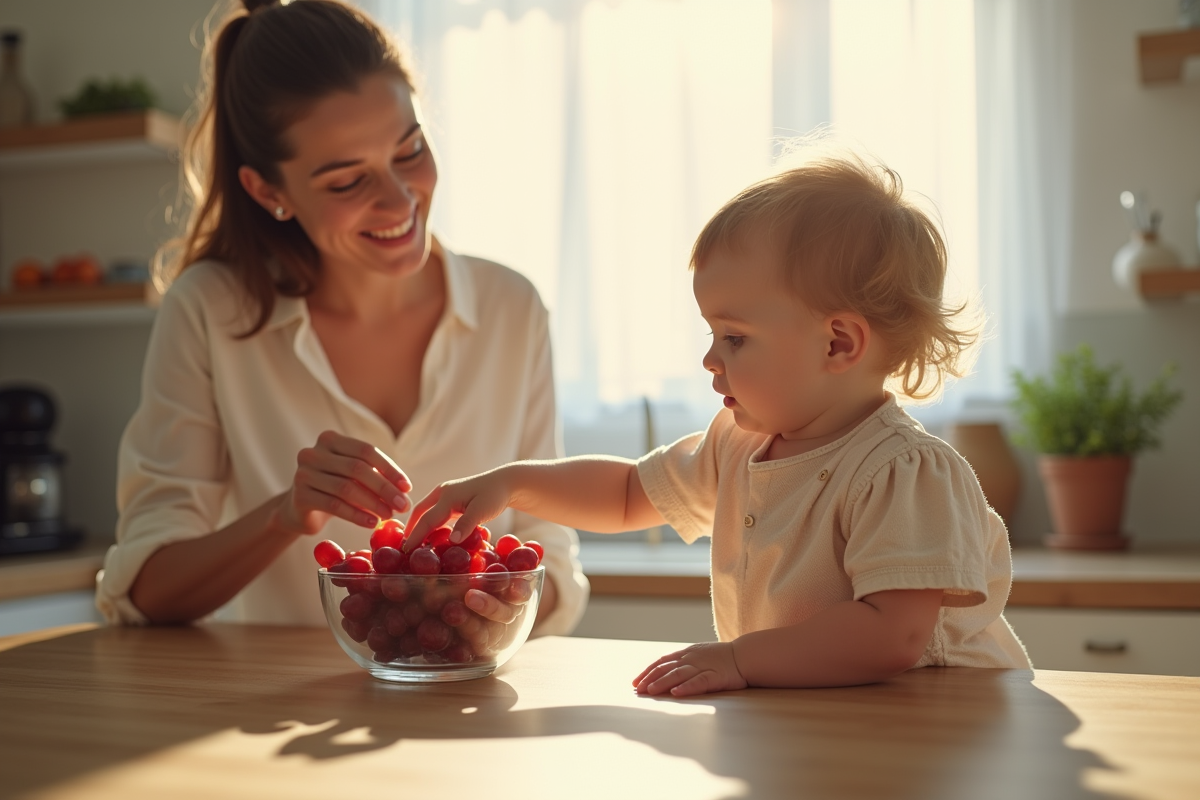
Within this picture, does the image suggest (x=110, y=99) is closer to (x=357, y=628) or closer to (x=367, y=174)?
(x=367, y=174)

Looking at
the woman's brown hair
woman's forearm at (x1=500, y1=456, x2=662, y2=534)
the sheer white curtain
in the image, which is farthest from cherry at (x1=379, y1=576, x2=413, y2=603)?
the sheer white curtain

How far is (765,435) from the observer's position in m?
1.13

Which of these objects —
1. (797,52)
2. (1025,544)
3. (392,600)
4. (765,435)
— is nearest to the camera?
(392,600)

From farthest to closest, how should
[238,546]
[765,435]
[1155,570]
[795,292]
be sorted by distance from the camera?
1. [1155,570]
2. [238,546]
3. [765,435]
4. [795,292]

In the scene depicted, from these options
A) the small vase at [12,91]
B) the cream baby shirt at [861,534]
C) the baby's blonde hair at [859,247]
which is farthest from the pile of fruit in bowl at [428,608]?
the small vase at [12,91]

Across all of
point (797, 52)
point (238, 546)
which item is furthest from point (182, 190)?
point (238, 546)

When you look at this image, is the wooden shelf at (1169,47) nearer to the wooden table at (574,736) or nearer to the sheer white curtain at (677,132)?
the sheer white curtain at (677,132)

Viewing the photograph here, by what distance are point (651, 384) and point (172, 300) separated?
5.39 feet

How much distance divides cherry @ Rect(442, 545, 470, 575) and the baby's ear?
37 cm

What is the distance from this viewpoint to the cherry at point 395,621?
91 cm

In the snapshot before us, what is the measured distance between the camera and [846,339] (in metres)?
1.03

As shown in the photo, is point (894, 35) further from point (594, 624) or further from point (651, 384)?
point (594, 624)

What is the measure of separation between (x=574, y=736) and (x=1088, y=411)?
6.92 feet

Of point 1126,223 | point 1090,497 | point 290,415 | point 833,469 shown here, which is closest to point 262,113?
point 290,415
